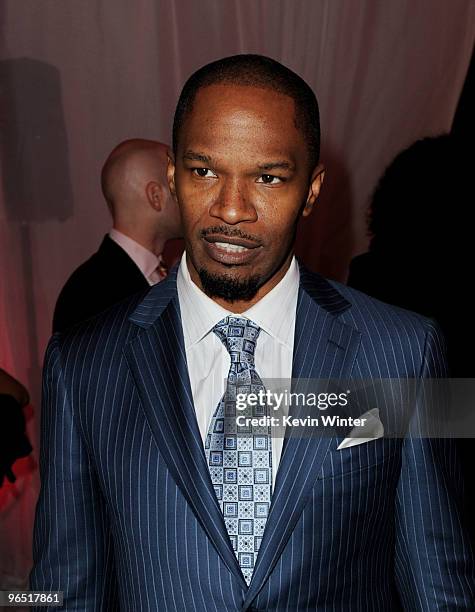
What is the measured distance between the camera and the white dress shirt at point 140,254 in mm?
2664

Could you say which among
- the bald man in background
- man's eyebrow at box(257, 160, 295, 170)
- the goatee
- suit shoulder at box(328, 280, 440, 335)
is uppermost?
man's eyebrow at box(257, 160, 295, 170)

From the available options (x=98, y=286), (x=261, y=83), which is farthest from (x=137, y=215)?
(x=261, y=83)

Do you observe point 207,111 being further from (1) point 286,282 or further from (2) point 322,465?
(2) point 322,465

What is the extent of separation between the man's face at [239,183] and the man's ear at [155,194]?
1.40 metres

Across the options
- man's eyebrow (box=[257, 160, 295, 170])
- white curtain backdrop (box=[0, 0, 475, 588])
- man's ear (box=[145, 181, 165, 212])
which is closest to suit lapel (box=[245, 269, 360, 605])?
man's eyebrow (box=[257, 160, 295, 170])

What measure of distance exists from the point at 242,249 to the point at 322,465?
31 centimetres

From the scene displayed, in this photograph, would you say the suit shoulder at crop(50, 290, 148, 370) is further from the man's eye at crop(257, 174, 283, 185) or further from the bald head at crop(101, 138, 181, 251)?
the bald head at crop(101, 138, 181, 251)

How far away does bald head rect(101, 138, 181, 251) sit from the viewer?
2.71 metres

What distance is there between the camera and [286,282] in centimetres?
138

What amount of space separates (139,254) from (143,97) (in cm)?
92

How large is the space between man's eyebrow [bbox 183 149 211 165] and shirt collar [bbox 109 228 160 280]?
1.40 metres

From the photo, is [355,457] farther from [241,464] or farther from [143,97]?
[143,97]

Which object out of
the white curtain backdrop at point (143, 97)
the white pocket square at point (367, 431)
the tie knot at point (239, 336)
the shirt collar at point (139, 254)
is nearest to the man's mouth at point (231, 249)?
the tie knot at point (239, 336)

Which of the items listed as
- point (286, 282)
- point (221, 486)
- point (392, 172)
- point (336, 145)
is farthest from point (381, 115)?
point (221, 486)
